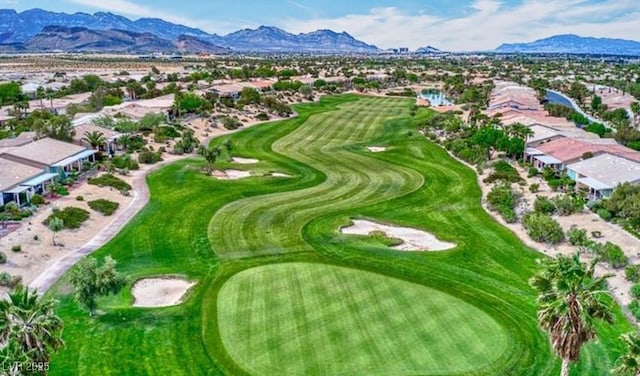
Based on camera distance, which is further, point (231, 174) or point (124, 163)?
point (231, 174)

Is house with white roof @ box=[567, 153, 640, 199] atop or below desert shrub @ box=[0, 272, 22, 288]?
atop

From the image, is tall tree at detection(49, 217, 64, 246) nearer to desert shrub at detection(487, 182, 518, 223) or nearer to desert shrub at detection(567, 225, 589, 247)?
desert shrub at detection(487, 182, 518, 223)

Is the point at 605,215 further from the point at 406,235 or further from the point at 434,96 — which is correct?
the point at 434,96

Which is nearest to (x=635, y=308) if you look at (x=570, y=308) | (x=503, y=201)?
(x=570, y=308)

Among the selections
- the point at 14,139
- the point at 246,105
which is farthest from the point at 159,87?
the point at 14,139

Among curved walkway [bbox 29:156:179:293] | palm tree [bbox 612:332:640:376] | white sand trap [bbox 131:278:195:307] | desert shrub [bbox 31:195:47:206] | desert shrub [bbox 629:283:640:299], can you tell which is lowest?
white sand trap [bbox 131:278:195:307]

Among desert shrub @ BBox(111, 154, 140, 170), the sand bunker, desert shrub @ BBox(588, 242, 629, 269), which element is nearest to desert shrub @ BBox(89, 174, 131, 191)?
desert shrub @ BBox(111, 154, 140, 170)
